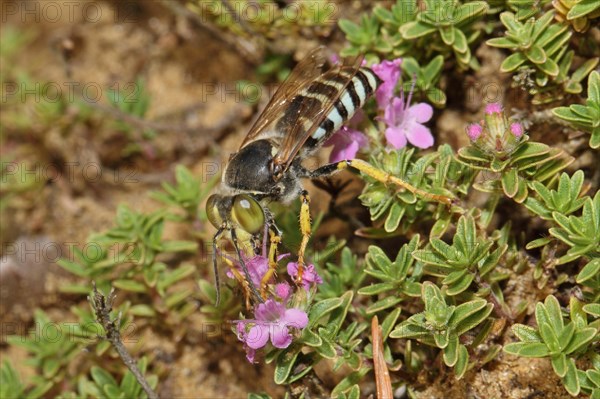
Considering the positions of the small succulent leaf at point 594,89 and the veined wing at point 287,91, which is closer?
the small succulent leaf at point 594,89

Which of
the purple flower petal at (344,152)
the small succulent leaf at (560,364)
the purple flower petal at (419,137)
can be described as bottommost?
the small succulent leaf at (560,364)

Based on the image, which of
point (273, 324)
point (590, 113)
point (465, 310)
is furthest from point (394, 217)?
point (590, 113)

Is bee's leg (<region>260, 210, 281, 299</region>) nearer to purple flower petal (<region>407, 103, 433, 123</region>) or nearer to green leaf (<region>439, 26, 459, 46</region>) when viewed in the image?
purple flower petal (<region>407, 103, 433, 123</region>)

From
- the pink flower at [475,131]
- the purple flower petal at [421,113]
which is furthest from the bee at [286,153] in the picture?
the pink flower at [475,131]

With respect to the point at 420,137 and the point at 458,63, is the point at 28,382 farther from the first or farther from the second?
the point at 458,63

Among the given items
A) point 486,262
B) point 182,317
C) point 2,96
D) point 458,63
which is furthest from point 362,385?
point 2,96

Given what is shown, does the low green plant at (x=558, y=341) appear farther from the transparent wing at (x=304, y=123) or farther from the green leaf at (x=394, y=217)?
the transparent wing at (x=304, y=123)
